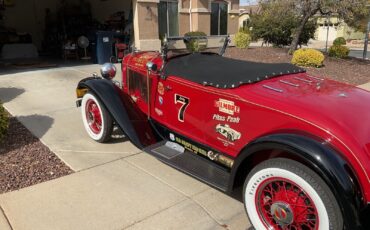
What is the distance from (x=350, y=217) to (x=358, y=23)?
39.0 ft

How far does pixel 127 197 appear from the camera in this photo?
3.26m

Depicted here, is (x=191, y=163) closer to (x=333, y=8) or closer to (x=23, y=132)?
(x=23, y=132)

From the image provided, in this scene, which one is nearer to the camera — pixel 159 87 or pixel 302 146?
pixel 302 146

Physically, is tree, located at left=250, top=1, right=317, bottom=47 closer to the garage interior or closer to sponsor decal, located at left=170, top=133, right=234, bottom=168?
the garage interior

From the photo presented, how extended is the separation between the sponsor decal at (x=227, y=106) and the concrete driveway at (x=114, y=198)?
89cm

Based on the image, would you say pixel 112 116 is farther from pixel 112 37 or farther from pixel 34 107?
pixel 112 37

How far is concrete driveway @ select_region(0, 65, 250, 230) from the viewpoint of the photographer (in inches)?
114

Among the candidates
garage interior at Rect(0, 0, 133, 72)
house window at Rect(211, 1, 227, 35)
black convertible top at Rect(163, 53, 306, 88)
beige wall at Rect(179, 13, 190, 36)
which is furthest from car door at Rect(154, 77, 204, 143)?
house window at Rect(211, 1, 227, 35)

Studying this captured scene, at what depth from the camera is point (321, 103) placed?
2.76 m

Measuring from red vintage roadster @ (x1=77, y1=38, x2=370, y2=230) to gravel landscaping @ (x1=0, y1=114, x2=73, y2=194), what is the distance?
754 millimetres

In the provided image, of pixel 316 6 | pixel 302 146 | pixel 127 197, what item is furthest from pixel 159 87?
pixel 316 6

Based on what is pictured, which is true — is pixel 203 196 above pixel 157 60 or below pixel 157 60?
below

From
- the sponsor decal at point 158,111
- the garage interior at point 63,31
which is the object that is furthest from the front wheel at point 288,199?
the garage interior at point 63,31

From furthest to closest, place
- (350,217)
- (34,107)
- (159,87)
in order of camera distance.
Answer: (34,107), (159,87), (350,217)
